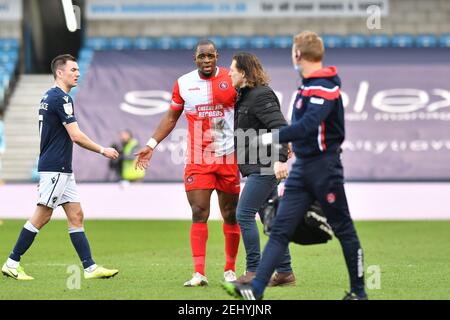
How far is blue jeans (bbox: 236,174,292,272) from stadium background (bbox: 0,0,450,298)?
12.0 metres

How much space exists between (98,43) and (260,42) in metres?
4.62

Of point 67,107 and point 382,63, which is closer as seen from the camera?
point 67,107

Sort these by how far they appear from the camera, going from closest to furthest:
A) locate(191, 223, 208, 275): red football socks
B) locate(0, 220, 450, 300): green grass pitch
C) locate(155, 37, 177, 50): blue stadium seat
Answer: locate(0, 220, 450, 300): green grass pitch < locate(191, 223, 208, 275): red football socks < locate(155, 37, 177, 50): blue stadium seat

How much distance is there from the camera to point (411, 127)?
2497 centimetres

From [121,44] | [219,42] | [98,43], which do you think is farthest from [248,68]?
[98,43]

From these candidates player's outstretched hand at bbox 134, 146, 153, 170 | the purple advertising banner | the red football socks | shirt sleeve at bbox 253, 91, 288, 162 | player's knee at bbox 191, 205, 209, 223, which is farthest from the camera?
the purple advertising banner

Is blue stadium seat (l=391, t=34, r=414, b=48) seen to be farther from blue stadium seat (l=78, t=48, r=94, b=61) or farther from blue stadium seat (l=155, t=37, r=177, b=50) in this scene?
blue stadium seat (l=78, t=48, r=94, b=61)

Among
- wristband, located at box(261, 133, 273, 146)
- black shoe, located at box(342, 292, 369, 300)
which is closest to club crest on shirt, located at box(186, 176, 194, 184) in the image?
wristband, located at box(261, 133, 273, 146)

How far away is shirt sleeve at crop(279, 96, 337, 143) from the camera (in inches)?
275

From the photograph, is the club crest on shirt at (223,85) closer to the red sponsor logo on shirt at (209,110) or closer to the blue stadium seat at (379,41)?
the red sponsor logo on shirt at (209,110)

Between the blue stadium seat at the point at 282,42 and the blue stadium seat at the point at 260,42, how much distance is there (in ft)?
0.49
